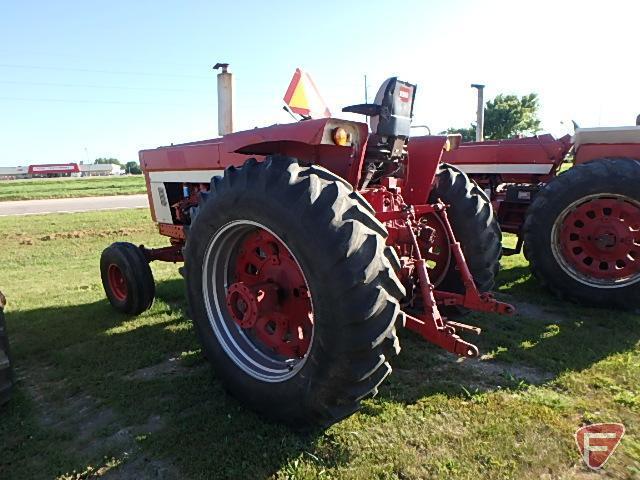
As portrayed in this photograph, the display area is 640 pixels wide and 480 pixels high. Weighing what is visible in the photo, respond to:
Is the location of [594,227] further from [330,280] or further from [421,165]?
[330,280]

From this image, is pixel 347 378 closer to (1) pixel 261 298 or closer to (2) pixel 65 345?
(1) pixel 261 298

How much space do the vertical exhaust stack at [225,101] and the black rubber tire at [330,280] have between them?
2.61 metres

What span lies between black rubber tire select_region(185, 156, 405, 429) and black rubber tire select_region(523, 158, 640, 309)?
2.86 m

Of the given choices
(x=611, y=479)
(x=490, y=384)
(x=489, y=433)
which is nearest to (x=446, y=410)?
(x=489, y=433)

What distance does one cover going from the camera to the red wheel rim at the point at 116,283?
15.1ft

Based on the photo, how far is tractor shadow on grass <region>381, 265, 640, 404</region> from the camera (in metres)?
3.05

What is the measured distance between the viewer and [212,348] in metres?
2.92

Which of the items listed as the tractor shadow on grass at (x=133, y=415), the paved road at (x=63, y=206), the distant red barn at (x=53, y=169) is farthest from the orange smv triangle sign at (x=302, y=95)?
the distant red barn at (x=53, y=169)

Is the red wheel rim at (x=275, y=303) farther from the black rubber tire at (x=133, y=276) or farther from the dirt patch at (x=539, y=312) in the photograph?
the dirt patch at (x=539, y=312)

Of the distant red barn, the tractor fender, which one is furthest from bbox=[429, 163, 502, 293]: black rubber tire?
the distant red barn

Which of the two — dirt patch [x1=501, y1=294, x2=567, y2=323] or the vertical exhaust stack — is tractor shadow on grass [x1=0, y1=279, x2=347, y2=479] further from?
dirt patch [x1=501, y1=294, x2=567, y2=323]

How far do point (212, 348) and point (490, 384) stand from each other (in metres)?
1.71

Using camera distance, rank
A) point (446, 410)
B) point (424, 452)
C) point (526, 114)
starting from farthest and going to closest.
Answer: point (526, 114), point (446, 410), point (424, 452)

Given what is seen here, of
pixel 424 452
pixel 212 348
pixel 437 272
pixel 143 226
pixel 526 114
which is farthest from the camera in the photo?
pixel 526 114
